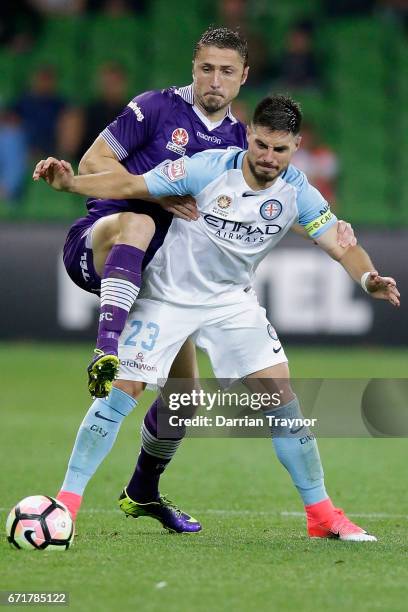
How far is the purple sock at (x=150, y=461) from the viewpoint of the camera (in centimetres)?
647

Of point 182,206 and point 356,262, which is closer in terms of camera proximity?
point 182,206

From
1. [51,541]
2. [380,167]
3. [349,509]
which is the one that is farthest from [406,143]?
[51,541]

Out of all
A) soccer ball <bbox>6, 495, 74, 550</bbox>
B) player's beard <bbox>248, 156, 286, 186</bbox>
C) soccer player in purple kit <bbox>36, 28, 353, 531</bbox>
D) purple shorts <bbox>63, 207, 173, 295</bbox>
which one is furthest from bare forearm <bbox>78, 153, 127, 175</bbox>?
soccer ball <bbox>6, 495, 74, 550</bbox>

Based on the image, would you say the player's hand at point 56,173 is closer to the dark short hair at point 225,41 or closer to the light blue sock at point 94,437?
the light blue sock at point 94,437

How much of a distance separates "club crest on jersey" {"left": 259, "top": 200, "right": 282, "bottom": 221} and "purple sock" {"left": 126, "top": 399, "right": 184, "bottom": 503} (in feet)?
3.84

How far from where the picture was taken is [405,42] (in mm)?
18375

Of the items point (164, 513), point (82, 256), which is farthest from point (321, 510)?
point (82, 256)

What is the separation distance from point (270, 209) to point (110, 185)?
0.80m

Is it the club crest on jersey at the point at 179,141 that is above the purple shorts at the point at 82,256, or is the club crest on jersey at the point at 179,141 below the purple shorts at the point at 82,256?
above

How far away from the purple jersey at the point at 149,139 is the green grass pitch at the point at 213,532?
1.45 m

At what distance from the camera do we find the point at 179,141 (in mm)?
6391

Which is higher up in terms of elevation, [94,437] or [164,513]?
[94,437]

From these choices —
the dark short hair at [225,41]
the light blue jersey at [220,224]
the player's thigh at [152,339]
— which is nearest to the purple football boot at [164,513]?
the player's thigh at [152,339]

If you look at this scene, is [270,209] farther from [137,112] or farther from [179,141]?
[137,112]
